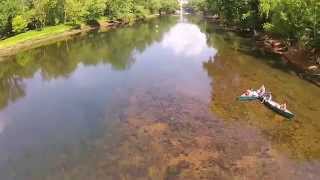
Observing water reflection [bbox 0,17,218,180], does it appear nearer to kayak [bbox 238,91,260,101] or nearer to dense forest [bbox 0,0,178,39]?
kayak [bbox 238,91,260,101]

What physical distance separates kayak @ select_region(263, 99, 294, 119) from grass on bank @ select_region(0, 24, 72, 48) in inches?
2679

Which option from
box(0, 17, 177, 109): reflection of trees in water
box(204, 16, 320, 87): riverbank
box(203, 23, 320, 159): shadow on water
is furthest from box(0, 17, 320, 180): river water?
box(204, 16, 320, 87): riverbank

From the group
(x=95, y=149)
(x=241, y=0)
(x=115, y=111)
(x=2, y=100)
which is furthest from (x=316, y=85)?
(x=241, y=0)

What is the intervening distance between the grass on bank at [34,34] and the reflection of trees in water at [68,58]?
7312 millimetres

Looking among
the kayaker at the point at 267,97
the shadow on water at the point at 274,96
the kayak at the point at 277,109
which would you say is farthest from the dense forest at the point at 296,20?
the kayak at the point at 277,109

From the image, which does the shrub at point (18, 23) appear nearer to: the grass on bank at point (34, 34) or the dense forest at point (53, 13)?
the dense forest at point (53, 13)

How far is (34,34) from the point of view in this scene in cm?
10388

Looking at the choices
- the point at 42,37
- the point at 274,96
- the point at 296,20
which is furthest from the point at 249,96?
the point at 42,37

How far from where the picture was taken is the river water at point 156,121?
32.3m

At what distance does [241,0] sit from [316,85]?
167 feet

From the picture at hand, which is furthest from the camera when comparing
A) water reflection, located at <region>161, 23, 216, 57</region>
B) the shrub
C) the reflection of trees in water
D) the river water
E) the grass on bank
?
the shrub

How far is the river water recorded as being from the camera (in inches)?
1273

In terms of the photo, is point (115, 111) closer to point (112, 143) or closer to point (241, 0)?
point (112, 143)

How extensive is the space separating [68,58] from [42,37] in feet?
98.4
